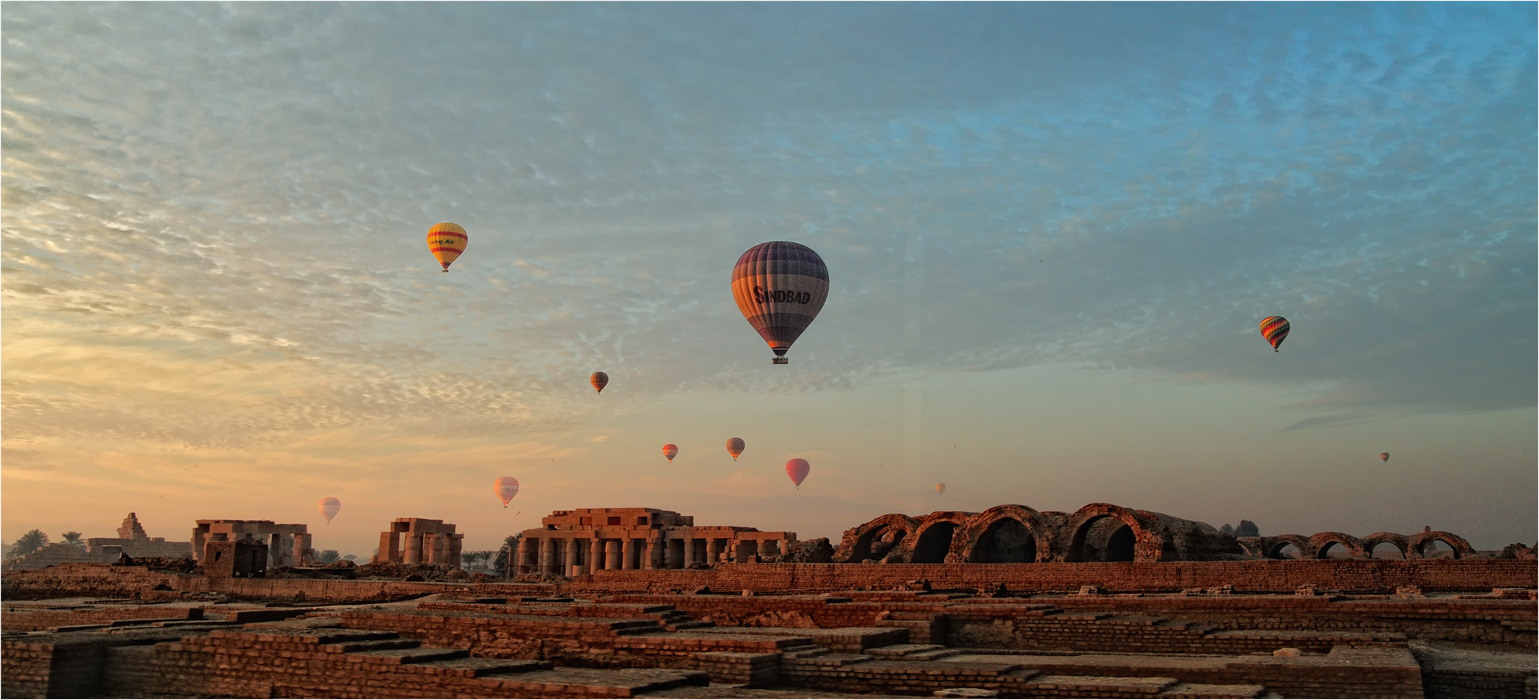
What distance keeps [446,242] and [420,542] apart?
1951 cm

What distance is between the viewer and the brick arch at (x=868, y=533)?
35250 millimetres

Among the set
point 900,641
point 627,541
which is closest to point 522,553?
point 627,541

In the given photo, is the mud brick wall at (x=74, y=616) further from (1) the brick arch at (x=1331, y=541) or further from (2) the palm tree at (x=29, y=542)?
(2) the palm tree at (x=29, y=542)

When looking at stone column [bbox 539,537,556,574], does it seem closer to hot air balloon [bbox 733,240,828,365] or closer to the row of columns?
the row of columns

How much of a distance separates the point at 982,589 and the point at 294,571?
2709cm

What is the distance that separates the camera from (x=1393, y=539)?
171ft

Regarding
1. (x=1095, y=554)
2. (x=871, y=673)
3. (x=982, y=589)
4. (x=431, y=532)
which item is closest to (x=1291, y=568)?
(x=982, y=589)

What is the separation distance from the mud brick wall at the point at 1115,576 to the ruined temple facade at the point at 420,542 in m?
21.9

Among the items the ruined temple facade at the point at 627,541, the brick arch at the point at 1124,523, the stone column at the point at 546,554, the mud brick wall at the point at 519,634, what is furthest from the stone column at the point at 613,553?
the mud brick wall at the point at 519,634

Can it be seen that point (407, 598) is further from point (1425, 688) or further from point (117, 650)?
point (1425, 688)

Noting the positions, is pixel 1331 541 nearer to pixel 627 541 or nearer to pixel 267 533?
pixel 627 541

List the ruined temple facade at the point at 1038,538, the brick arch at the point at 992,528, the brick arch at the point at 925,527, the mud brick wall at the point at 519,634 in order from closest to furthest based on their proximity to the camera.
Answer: the mud brick wall at the point at 519,634 → the ruined temple facade at the point at 1038,538 → the brick arch at the point at 992,528 → the brick arch at the point at 925,527

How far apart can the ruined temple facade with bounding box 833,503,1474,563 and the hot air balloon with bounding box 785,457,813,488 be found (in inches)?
698

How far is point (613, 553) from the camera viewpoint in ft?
180
